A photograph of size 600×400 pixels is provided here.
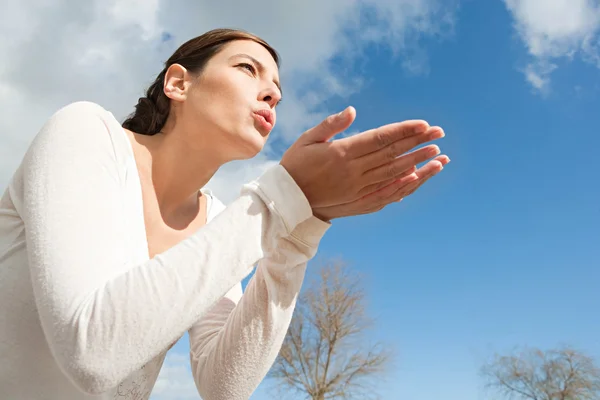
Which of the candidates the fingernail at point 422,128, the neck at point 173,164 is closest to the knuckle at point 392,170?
the fingernail at point 422,128

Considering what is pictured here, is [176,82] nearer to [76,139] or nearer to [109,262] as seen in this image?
[76,139]

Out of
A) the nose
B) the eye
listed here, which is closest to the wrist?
the nose

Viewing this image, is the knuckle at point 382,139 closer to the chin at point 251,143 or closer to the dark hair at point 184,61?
the chin at point 251,143

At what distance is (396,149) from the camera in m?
1.16

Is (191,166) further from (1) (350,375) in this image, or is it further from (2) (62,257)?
(1) (350,375)

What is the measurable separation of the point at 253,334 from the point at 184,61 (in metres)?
1.11

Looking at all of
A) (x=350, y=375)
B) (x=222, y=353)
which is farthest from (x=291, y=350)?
(x=222, y=353)

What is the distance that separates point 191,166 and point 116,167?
0.49m

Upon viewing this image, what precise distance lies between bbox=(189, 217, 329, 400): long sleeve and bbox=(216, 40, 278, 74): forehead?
2.55 feet

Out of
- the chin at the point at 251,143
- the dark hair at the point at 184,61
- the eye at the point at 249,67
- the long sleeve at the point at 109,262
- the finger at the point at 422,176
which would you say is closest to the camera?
Result: the long sleeve at the point at 109,262

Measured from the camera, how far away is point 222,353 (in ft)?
5.87

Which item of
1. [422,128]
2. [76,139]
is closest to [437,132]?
[422,128]

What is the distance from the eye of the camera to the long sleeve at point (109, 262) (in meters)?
1.07

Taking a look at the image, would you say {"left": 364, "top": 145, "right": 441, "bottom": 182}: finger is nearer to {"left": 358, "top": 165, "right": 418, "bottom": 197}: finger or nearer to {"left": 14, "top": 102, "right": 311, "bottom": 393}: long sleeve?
{"left": 358, "top": 165, "right": 418, "bottom": 197}: finger
